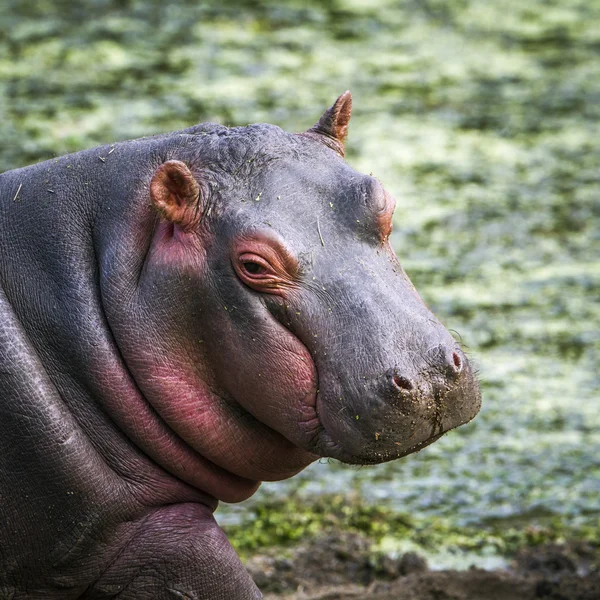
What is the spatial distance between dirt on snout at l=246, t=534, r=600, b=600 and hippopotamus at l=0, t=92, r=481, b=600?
1525 mm

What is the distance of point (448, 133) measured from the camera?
444 inches

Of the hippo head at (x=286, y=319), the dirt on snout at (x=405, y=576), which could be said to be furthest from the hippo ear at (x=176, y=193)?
the dirt on snout at (x=405, y=576)

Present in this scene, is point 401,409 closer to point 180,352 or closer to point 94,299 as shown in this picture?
point 180,352

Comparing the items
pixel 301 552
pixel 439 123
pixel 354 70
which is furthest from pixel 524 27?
pixel 301 552

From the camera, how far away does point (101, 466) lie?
3.99 metres

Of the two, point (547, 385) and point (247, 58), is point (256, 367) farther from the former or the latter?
point (247, 58)

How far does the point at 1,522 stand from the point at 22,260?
0.84 meters

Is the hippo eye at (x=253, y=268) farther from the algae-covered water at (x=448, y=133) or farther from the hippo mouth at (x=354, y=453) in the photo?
the algae-covered water at (x=448, y=133)

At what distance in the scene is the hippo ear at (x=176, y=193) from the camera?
12.9 feet

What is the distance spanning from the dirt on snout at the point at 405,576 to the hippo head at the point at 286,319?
1567mm

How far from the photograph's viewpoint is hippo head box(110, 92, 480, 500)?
3697 mm

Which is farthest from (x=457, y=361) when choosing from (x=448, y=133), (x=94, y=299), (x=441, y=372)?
(x=448, y=133)

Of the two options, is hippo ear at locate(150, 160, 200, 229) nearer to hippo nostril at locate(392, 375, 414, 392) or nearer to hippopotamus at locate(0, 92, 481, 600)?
A: hippopotamus at locate(0, 92, 481, 600)

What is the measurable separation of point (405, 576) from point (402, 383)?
231cm
